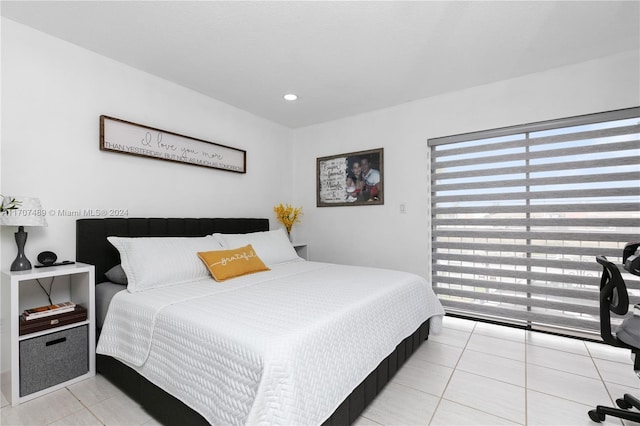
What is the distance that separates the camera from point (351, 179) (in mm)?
3990

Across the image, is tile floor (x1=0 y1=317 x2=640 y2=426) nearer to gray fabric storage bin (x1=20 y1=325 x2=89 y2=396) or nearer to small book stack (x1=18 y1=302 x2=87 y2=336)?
gray fabric storage bin (x1=20 y1=325 x2=89 y2=396)

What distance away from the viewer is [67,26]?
2152 mm

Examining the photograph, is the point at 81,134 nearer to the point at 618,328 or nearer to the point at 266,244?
the point at 266,244

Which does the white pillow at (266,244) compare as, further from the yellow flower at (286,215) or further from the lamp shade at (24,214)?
the lamp shade at (24,214)

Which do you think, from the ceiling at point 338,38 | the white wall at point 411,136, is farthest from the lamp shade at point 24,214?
the white wall at point 411,136

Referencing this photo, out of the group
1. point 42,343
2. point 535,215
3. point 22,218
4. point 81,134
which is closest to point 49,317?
point 42,343

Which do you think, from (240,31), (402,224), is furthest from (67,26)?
(402,224)

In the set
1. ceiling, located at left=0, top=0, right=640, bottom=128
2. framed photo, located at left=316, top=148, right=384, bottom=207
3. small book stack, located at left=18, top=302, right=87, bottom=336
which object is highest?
ceiling, located at left=0, top=0, right=640, bottom=128

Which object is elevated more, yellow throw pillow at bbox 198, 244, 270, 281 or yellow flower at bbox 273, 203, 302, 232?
yellow flower at bbox 273, 203, 302, 232

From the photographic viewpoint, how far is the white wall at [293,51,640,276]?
2.66 m

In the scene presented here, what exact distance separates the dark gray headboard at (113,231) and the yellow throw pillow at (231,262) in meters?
0.62

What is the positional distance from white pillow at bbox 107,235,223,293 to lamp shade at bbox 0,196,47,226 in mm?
420

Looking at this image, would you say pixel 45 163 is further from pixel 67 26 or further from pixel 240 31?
pixel 240 31

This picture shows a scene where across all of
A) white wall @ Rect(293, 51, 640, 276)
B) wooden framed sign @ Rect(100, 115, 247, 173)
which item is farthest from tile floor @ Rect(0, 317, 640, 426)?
wooden framed sign @ Rect(100, 115, 247, 173)
